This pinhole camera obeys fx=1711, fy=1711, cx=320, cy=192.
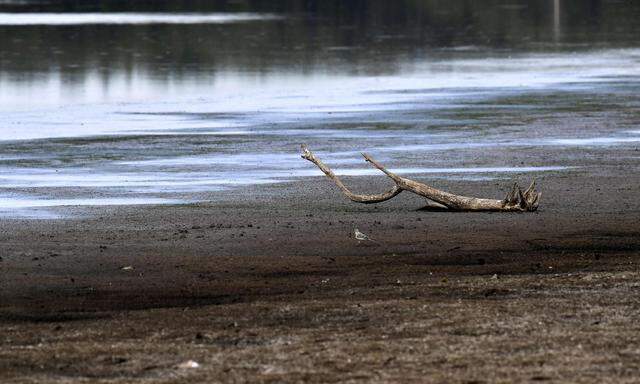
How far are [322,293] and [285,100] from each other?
2144 centimetres

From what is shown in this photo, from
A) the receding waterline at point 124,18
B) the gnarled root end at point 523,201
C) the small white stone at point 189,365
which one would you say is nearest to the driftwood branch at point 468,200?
the gnarled root end at point 523,201

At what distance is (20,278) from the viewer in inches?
547

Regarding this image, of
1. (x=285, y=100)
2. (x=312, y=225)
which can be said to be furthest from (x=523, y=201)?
(x=285, y=100)

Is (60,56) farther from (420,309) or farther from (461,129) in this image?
(420,309)

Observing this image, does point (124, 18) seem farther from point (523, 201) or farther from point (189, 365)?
point (189, 365)

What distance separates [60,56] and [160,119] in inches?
721

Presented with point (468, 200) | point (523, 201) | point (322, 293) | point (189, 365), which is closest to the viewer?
point (189, 365)

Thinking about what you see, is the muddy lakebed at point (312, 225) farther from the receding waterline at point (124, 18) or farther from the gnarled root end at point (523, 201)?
the receding waterline at point (124, 18)

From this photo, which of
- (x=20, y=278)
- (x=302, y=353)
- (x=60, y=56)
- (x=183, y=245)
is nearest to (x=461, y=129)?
(x=183, y=245)

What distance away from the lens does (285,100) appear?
3431cm

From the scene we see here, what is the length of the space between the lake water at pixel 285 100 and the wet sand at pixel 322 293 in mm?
2569

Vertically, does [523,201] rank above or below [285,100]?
above

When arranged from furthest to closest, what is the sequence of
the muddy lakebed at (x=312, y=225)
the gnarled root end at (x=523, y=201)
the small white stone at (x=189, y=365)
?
1. the gnarled root end at (x=523, y=201)
2. the muddy lakebed at (x=312, y=225)
3. the small white stone at (x=189, y=365)

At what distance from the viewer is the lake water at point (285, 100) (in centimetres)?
2289
